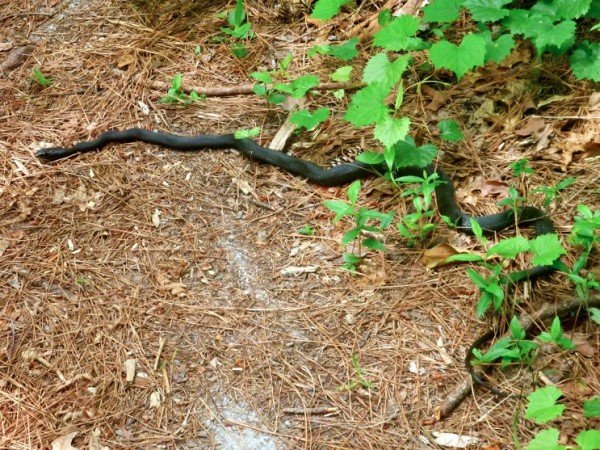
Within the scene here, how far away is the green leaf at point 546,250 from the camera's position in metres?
2.38

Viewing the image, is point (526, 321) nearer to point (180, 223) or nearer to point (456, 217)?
point (456, 217)

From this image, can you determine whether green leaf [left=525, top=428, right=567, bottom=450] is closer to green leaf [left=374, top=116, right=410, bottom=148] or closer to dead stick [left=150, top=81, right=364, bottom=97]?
green leaf [left=374, top=116, right=410, bottom=148]

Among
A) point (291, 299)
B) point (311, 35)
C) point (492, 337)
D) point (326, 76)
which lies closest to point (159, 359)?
point (291, 299)

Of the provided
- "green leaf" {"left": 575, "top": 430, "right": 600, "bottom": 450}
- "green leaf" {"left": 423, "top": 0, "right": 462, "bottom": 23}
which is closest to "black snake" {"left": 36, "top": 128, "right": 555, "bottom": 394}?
"green leaf" {"left": 575, "top": 430, "right": 600, "bottom": 450}

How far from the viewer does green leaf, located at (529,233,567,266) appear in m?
2.38

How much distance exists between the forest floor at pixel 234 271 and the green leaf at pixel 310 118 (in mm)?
219

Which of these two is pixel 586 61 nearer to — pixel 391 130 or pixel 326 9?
pixel 391 130

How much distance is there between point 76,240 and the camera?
3170 mm

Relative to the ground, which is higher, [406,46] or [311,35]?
[406,46]

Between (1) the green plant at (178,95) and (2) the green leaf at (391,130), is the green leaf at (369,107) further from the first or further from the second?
(1) the green plant at (178,95)

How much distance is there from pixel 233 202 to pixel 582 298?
1.86m

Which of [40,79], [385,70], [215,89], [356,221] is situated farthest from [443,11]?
[40,79]

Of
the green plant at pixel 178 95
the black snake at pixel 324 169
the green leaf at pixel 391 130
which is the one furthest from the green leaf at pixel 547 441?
the green plant at pixel 178 95

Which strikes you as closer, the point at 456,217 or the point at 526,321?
the point at 526,321
